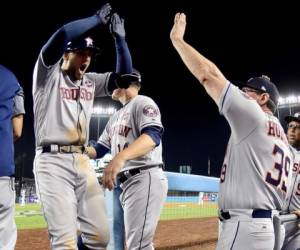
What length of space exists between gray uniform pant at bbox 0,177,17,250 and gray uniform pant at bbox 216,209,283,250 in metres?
1.35

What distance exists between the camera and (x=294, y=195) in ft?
13.5

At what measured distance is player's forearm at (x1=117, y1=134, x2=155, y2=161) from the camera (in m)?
2.53

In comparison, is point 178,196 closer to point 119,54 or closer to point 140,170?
point 140,170

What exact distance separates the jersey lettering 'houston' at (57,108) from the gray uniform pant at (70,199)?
12 centimetres

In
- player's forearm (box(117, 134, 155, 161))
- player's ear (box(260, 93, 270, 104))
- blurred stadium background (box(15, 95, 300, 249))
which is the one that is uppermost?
player's ear (box(260, 93, 270, 104))

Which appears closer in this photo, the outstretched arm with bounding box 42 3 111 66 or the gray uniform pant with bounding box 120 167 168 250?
the outstretched arm with bounding box 42 3 111 66

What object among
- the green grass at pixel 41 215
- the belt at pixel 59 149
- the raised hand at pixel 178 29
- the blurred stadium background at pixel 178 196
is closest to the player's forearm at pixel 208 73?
the raised hand at pixel 178 29

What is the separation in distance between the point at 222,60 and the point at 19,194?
48.8ft

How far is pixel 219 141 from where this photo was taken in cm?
3709

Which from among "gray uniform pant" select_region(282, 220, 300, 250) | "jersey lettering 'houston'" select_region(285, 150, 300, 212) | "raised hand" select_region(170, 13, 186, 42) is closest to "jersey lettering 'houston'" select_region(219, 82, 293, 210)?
"raised hand" select_region(170, 13, 186, 42)

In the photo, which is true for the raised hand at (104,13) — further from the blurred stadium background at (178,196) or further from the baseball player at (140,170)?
the blurred stadium background at (178,196)

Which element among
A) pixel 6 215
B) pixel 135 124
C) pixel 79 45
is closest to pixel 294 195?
pixel 135 124

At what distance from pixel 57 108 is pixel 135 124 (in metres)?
0.82

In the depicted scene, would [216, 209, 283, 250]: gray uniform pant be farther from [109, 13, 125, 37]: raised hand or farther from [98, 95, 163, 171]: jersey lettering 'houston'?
[109, 13, 125, 37]: raised hand
